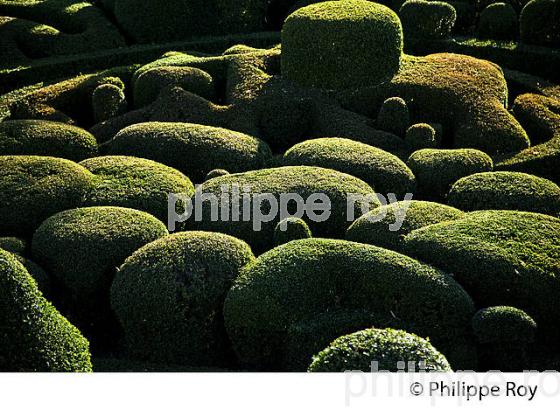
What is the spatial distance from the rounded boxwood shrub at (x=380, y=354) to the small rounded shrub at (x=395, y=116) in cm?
775

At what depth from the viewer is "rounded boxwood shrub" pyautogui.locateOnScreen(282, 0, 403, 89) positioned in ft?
52.6

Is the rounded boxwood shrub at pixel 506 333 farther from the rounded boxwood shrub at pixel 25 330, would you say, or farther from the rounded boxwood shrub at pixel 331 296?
the rounded boxwood shrub at pixel 25 330

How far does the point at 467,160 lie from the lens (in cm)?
1347

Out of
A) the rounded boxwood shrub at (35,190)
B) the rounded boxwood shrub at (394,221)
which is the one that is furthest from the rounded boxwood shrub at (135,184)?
the rounded boxwood shrub at (394,221)

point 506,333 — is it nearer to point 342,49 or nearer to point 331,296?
point 331,296

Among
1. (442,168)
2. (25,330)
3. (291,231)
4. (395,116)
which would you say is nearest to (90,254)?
(291,231)

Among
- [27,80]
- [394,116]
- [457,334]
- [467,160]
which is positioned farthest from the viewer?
[27,80]

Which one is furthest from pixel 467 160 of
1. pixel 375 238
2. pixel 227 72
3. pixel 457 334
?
pixel 227 72

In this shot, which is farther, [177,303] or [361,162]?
[361,162]

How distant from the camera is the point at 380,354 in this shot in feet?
25.0

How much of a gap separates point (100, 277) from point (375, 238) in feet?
11.5

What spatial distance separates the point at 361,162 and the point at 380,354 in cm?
593

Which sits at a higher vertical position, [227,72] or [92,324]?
[227,72]
